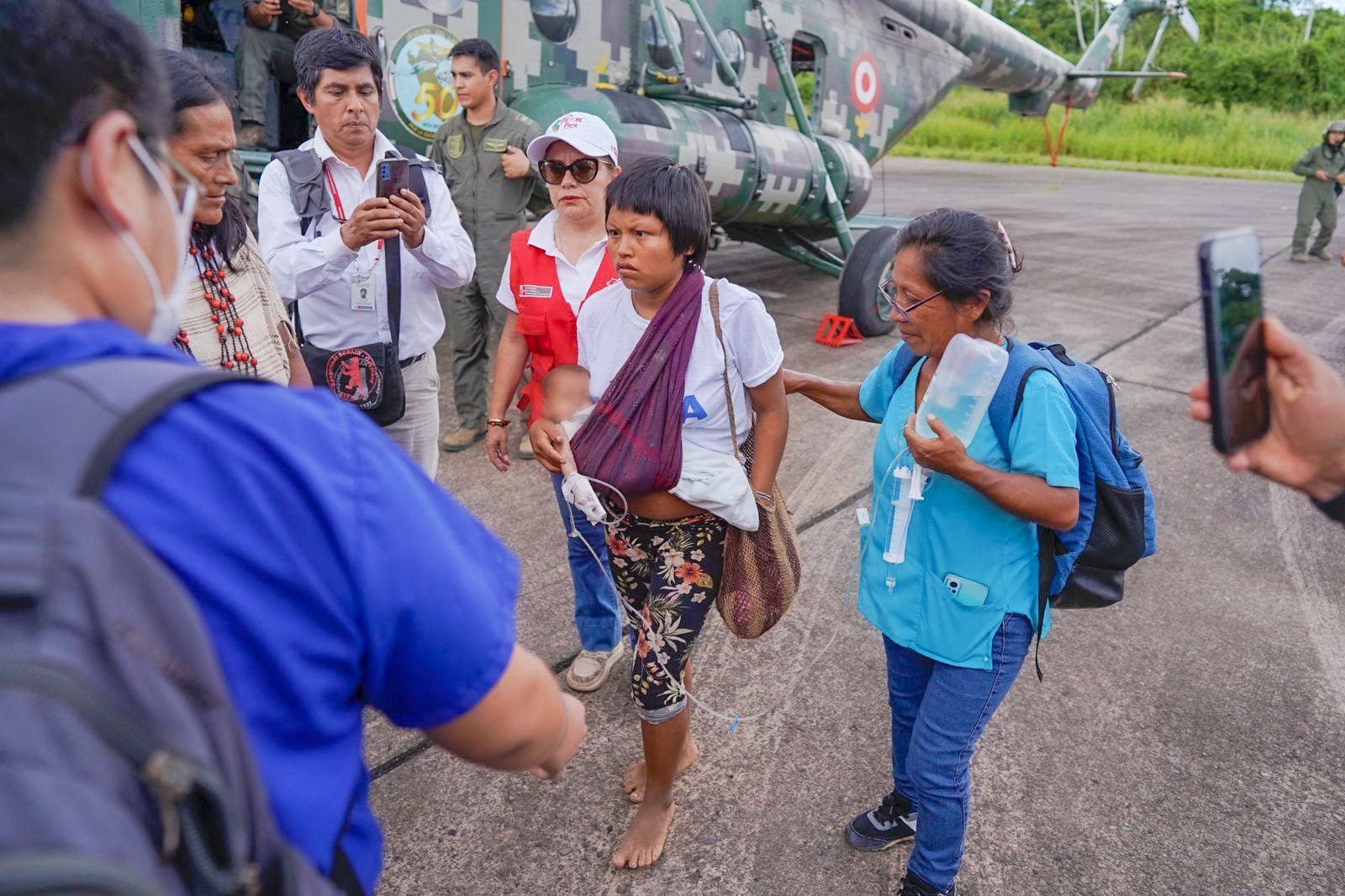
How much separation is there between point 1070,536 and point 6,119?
69.7 inches

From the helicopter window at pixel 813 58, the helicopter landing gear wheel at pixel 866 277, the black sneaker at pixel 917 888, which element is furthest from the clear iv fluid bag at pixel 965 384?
the helicopter window at pixel 813 58

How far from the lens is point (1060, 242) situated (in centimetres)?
1173

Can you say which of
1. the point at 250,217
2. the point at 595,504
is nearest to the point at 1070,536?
the point at 595,504

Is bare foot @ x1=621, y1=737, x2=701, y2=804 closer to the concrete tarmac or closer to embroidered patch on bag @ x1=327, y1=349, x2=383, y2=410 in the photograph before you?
the concrete tarmac

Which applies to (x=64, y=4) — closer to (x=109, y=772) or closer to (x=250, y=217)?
(x=109, y=772)

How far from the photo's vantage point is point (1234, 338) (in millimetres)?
1093

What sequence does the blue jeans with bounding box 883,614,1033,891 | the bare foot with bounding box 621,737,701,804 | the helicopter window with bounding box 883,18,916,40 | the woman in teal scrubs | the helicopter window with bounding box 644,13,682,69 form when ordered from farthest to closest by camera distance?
the helicopter window with bounding box 883,18,916,40
the helicopter window with bounding box 644,13,682,69
the bare foot with bounding box 621,737,701,804
the blue jeans with bounding box 883,614,1033,891
the woman in teal scrubs

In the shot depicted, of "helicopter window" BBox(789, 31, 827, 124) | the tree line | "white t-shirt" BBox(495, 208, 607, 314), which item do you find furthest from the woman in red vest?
the tree line

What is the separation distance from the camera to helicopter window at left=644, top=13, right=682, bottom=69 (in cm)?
603

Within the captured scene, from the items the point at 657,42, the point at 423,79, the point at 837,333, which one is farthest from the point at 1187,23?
the point at 423,79

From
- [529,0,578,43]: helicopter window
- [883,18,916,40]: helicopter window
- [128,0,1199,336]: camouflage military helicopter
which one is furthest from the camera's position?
[883,18,916,40]: helicopter window

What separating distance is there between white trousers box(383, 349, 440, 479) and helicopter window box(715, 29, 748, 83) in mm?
4704

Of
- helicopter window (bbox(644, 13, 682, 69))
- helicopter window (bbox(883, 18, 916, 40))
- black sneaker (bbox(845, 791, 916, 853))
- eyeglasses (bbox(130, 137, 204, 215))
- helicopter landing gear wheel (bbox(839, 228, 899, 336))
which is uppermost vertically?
helicopter window (bbox(883, 18, 916, 40))

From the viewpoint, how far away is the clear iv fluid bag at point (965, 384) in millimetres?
1703
